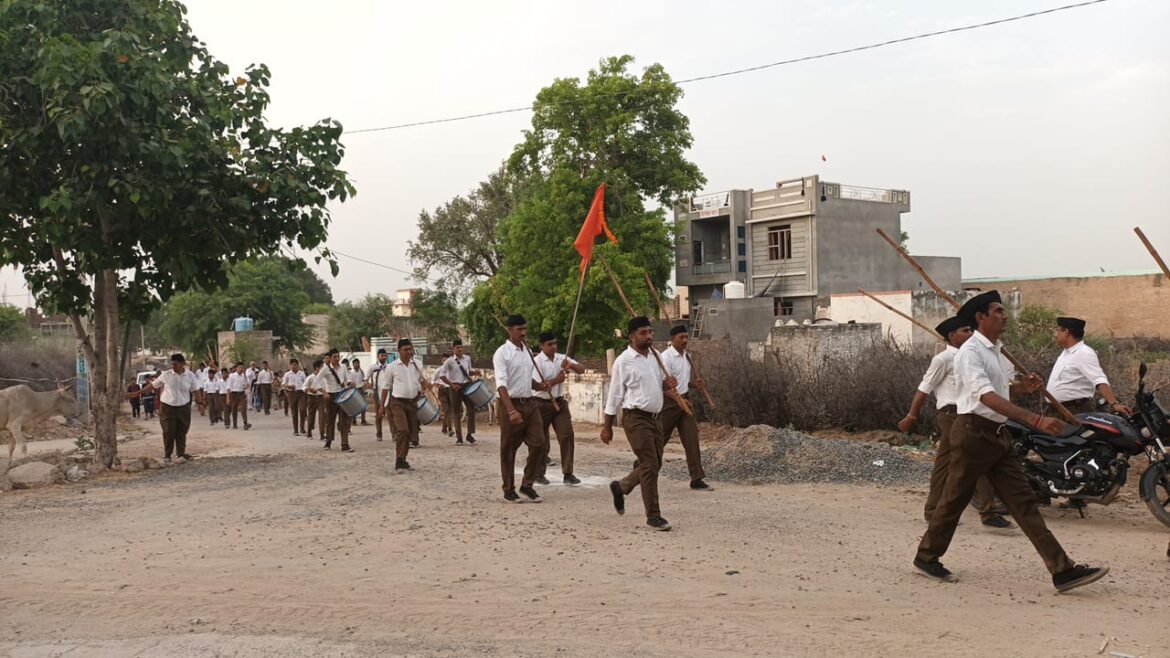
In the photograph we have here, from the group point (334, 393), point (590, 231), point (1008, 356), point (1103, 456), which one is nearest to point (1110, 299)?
point (334, 393)

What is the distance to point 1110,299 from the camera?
4300 centimetres

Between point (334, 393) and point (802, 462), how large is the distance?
30.0ft

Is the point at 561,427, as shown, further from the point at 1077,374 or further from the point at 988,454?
the point at 988,454

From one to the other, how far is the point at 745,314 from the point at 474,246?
1793 cm

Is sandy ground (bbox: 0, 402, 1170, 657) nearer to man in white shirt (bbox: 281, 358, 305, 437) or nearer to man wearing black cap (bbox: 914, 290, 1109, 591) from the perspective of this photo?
man wearing black cap (bbox: 914, 290, 1109, 591)

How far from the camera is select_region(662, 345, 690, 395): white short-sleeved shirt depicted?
1102 cm

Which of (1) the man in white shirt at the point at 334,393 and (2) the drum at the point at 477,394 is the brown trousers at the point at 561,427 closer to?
(2) the drum at the point at 477,394

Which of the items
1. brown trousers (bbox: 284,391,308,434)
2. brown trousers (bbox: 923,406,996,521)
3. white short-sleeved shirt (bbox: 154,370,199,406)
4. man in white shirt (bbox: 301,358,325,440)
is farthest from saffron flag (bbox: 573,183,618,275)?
brown trousers (bbox: 284,391,308,434)

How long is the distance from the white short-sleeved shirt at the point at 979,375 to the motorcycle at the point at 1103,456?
2.13 m

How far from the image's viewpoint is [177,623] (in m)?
5.83

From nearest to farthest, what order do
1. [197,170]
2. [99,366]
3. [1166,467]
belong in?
[1166,467]
[197,170]
[99,366]

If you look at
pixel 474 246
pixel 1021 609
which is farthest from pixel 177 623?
pixel 474 246

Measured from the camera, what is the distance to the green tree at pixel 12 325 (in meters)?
45.5

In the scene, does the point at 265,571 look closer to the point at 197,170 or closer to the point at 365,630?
the point at 365,630
